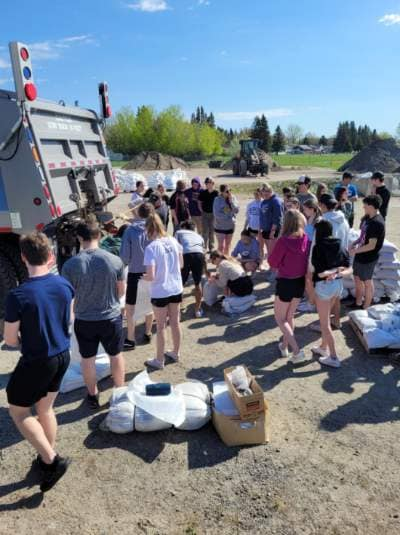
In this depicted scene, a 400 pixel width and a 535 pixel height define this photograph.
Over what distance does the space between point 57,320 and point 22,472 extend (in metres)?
1.31

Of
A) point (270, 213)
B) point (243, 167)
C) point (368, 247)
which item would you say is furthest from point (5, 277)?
point (243, 167)

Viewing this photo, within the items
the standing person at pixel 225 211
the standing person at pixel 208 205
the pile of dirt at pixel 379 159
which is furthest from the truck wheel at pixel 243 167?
the standing person at pixel 225 211

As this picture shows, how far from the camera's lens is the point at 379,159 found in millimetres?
34000

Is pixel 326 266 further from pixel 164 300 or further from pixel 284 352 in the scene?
pixel 164 300

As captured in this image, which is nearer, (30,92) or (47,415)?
(47,415)

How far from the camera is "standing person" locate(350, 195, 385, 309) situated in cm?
557

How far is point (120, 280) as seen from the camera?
381 centimetres

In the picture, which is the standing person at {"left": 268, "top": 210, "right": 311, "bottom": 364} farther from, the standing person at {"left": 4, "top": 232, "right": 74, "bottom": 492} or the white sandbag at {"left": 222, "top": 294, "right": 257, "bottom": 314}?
the standing person at {"left": 4, "top": 232, "right": 74, "bottom": 492}

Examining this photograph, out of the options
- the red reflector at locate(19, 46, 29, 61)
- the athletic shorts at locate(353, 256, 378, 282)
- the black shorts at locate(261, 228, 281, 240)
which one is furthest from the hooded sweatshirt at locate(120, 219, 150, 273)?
the black shorts at locate(261, 228, 281, 240)

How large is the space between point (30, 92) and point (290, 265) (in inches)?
142

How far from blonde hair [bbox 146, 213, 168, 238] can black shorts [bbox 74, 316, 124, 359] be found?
1.03 metres

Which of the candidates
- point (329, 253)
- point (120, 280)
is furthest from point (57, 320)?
point (329, 253)

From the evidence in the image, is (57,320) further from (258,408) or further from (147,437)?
(258,408)

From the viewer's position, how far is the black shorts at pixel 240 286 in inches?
259
